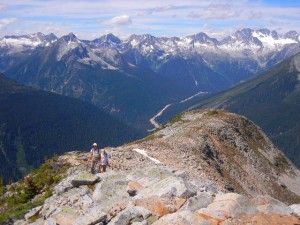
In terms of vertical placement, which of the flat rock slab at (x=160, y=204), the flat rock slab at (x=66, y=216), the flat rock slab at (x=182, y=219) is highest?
the flat rock slab at (x=182, y=219)

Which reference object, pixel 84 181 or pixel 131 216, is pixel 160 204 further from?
pixel 84 181

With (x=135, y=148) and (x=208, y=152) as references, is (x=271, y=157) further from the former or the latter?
(x=135, y=148)

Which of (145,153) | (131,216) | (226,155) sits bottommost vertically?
(226,155)

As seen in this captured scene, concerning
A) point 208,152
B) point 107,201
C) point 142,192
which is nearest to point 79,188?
point 107,201

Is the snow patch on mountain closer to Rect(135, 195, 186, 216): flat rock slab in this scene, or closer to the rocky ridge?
the rocky ridge

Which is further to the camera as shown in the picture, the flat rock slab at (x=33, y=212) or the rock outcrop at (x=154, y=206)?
the flat rock slab at (x=33, y=212)

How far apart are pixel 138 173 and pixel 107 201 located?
20.0 ft

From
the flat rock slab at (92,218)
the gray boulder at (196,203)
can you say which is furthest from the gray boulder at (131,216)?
the gray boulder at (196,203)

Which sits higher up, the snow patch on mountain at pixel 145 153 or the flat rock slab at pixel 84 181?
the flat rock slab at pixel 84 181

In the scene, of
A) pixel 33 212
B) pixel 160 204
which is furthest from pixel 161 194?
pixel 33 212

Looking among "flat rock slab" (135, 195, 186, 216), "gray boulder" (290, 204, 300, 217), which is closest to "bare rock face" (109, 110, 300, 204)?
"flat rock slab" (135, 195, 186, 216)

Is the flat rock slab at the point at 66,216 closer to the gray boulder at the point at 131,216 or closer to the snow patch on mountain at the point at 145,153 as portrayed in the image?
the gray boulder at the point at 131,216

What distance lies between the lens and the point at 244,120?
98.8 meters

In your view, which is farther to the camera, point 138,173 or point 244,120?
point 244,120
